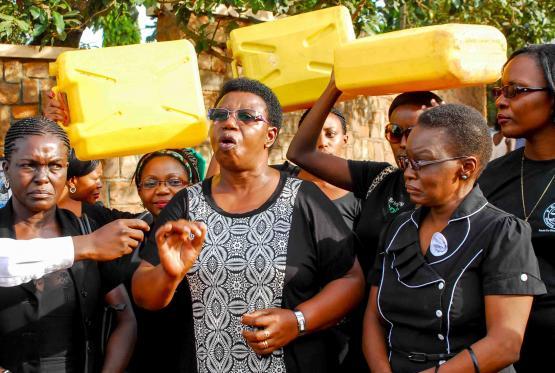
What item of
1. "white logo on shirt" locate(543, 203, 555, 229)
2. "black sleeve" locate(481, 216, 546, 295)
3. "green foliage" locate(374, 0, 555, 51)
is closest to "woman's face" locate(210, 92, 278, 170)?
"black sleeve" locate(481, 216, 546, 295)

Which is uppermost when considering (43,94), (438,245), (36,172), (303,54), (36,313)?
(43,94)

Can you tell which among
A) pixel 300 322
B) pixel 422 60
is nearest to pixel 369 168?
pixel 422 60

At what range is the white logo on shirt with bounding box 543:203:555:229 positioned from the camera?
110 inches

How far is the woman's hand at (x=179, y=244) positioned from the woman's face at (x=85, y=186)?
75.5 inches

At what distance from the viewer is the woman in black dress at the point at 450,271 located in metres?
2.40

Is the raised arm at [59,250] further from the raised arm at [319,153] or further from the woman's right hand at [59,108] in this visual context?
the raised arm at [319,153]

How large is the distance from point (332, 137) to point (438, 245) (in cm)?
170

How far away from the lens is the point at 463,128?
8.59 ft

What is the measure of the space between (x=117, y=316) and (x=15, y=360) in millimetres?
452

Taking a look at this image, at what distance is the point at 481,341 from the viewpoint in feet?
7.82

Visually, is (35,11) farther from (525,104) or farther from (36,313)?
(525,104)

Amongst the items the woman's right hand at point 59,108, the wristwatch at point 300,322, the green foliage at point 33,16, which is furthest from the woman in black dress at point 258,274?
the green foliage at point 33,16

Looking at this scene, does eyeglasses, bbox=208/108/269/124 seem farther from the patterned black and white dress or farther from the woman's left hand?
the woman's left hand

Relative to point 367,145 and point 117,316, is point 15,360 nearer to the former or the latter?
point 117,316
